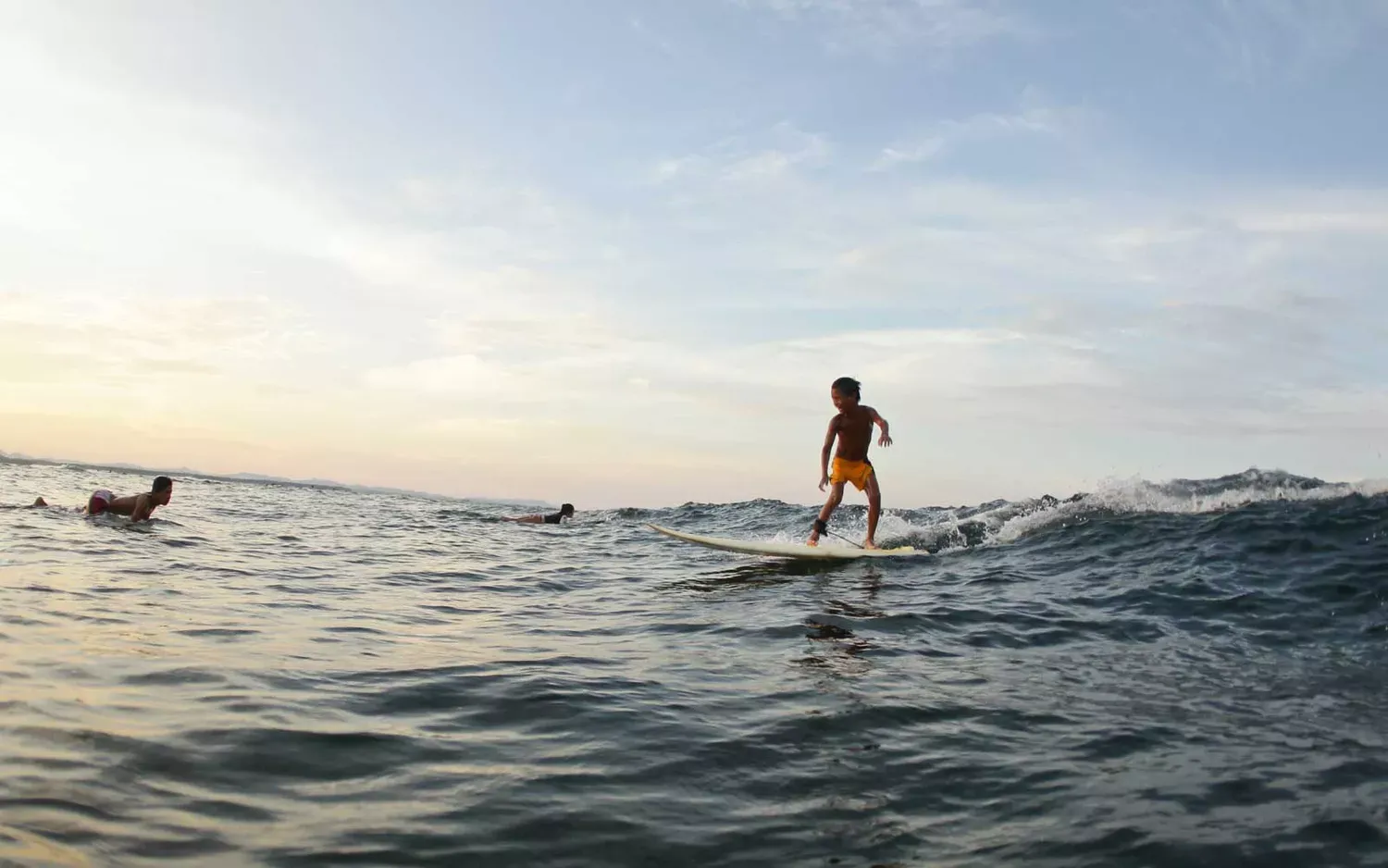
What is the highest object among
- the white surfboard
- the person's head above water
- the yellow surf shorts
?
the person's head above water

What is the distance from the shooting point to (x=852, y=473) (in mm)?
13805

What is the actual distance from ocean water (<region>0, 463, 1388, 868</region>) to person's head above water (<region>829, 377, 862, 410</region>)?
3.52 meters

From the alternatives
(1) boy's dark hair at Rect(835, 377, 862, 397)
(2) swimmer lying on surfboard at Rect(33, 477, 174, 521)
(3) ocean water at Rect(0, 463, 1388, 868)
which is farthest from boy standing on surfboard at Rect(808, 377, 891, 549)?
(2) swimmer lying on surfboard at Rect(33, 477, 174, 521)

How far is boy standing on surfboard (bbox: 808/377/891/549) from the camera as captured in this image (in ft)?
43.7

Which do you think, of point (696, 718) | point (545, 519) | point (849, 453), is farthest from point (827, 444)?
point (545, 519)

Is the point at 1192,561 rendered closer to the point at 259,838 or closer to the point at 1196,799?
the point at 1196,799

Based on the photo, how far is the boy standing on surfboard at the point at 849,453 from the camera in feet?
43.7

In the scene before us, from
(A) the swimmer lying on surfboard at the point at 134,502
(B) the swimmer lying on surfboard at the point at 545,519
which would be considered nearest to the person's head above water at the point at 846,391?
(A) the swimmer lying on surfboard at the point at 134,502

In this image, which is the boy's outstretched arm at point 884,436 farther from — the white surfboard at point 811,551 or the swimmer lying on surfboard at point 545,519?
the swimmer lying on surfboard at point 545,519

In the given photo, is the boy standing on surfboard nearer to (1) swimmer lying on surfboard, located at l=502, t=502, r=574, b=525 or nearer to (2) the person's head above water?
(2) the person's head above water

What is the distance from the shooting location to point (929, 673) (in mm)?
6109

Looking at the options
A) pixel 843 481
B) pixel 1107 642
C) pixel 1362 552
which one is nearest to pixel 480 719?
pixel 1107 642

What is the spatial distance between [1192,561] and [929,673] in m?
7.14

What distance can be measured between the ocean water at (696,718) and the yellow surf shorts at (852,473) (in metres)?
3.14
